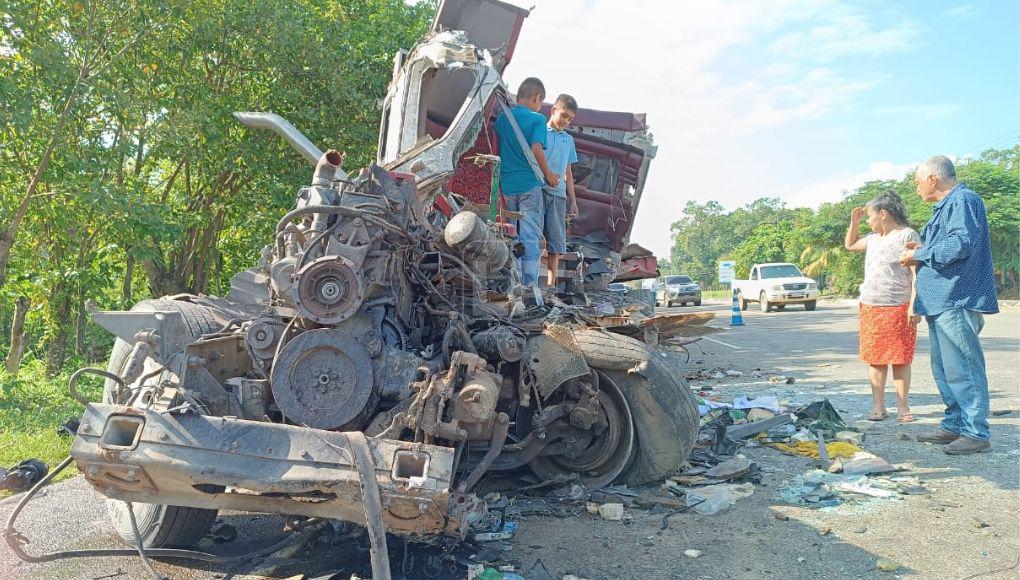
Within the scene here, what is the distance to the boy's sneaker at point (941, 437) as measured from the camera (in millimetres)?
4273

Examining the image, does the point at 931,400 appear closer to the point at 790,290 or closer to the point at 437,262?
the point at 437,262

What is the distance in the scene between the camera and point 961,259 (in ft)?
13.8

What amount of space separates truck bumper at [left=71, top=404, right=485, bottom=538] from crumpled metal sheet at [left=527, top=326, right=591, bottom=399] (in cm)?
91

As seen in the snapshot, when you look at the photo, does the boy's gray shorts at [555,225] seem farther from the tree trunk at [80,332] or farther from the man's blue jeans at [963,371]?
the tree trunk at [80,332]

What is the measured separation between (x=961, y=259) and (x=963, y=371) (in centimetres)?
72

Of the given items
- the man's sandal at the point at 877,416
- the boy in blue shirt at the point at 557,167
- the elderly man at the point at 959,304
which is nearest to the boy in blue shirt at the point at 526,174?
the boy in blue shirt at the point at 557,167

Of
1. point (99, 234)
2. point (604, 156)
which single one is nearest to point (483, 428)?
point (604, 156)

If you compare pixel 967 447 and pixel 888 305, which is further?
pixel 888 305

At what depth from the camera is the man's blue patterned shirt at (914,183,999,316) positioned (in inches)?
163

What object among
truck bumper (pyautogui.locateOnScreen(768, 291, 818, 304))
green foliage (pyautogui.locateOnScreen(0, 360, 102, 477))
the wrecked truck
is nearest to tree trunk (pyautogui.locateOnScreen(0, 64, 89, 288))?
green foliage (pyautogui.locateOnScreen(0, 360, 102, 477))

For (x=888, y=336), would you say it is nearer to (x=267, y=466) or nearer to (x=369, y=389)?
(x=369, y=389)

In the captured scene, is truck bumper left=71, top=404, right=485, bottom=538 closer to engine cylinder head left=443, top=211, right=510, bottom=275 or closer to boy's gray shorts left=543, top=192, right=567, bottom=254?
engine cylinder head left=443, top=211, right=510, bottom=275

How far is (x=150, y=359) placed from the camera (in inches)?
107

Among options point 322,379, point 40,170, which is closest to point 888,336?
point 322,379
